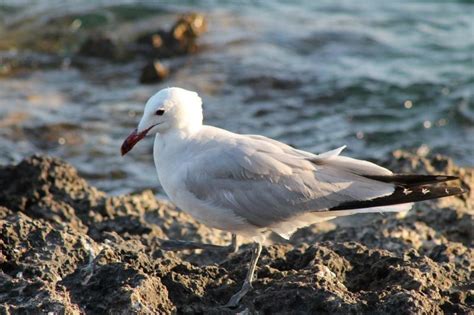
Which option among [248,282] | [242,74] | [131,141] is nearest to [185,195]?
[131,141]

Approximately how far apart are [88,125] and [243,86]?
2648 mm

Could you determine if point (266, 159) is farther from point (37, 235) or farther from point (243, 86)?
point (243, 86)

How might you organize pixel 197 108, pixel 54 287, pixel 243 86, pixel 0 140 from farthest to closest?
pixel 243 86 → pixel 0 140 → pixel 197 108 → pixel 54 287

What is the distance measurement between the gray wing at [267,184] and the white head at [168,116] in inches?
14.8

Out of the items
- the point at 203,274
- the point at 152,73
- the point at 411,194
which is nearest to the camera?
the point at 203,274

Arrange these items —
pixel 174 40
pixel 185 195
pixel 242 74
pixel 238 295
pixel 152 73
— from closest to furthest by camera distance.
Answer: pixel 238 295 → pixel 185 195 → pixel 152 73 → pixel 242 74 → pixel 174 40

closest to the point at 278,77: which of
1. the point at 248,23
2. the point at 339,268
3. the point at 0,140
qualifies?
the point at 248,23

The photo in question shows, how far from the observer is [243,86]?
12859 mm

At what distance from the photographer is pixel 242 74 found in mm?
13234

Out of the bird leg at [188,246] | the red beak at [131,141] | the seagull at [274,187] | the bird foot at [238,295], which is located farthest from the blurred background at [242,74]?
the bird foot at [238,295]

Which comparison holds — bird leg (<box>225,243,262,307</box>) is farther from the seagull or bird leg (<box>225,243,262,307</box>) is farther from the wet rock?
the wet rock

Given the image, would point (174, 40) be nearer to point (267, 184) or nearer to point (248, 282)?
point (267, 184)

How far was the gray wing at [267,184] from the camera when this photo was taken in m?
5.18

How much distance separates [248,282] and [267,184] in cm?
83
